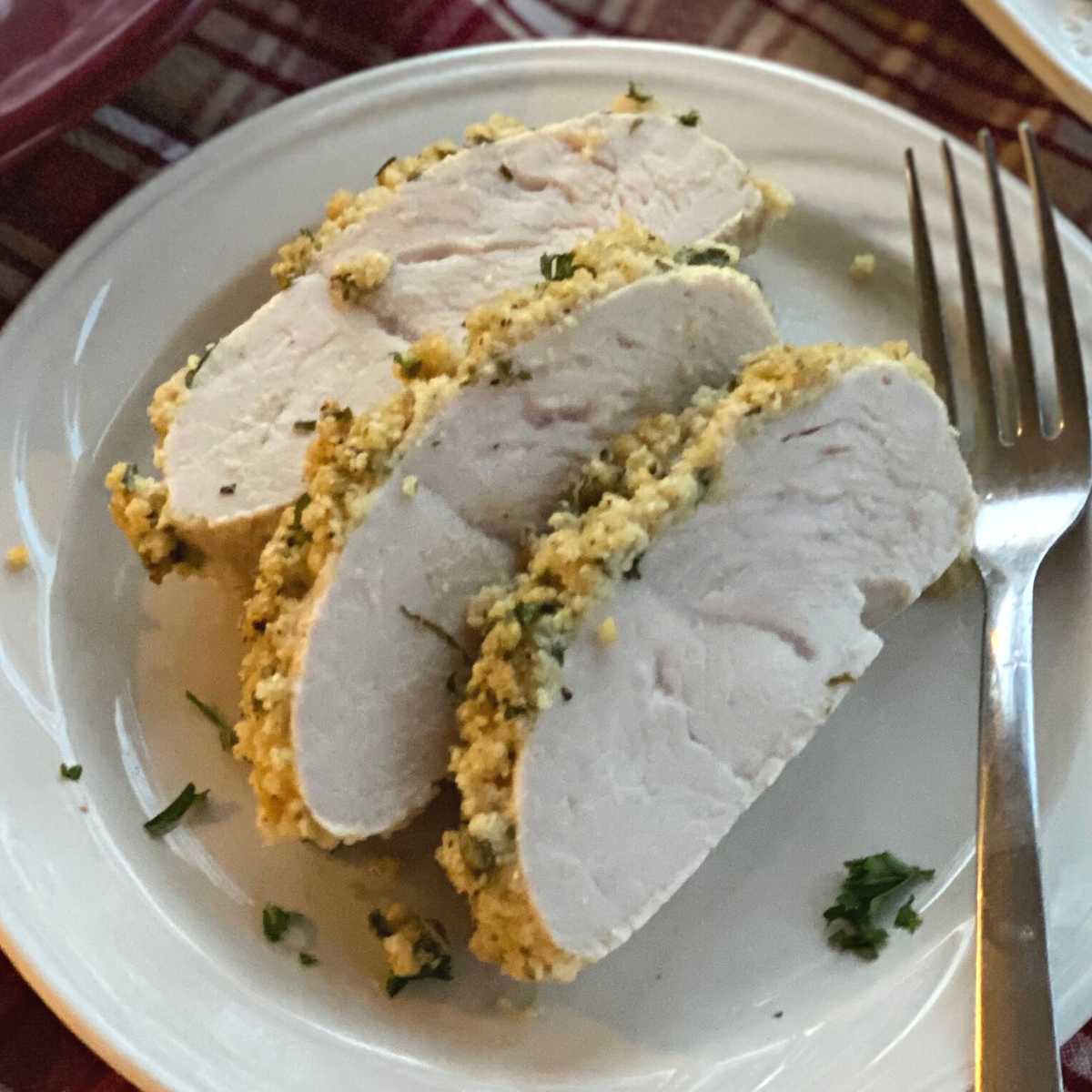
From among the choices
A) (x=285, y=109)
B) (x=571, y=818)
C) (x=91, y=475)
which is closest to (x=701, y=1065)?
(x=571, y=818)

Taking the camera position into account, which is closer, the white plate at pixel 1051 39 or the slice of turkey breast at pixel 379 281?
the slice of turkey breast at pixel 379 281

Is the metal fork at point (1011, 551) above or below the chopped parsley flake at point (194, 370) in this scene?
above

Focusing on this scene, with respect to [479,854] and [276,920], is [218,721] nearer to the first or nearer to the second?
[276,920]

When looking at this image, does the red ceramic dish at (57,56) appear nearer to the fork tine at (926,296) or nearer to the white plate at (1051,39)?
the fork tine at (926,296)

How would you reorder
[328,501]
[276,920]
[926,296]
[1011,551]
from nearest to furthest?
[328,501] < [276,920] < [1011,551] < [926,296]

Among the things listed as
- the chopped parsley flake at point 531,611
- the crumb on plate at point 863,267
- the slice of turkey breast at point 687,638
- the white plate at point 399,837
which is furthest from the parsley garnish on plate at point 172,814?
the crumb on plate at point 863,267

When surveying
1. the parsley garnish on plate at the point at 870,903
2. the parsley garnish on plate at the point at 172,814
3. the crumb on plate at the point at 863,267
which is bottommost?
the parsley garnish on plate at the point at 172,814

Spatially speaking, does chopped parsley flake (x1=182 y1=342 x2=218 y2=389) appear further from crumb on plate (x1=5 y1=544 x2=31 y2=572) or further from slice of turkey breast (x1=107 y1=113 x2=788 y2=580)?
crumb on plate (x1=5 y1=544 x2=31 y2=572)

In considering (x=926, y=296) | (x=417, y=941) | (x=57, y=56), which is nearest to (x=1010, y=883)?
(x=417, y=941)
